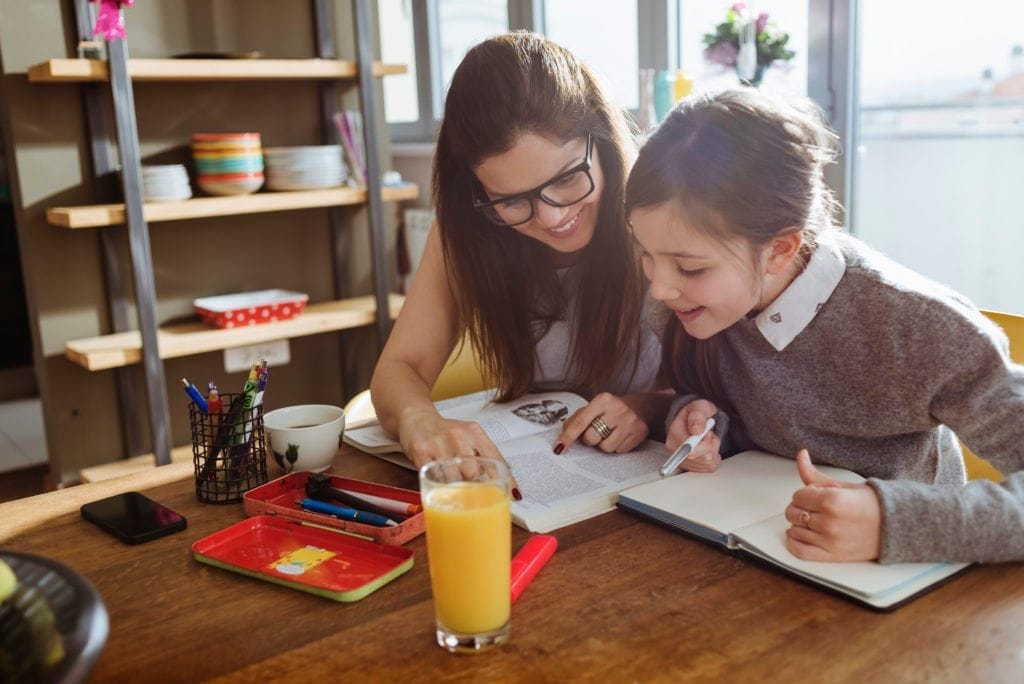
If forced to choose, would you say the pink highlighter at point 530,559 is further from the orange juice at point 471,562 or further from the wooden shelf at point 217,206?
the wooden shelf at point 217,206

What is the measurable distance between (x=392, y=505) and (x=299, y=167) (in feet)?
6.99

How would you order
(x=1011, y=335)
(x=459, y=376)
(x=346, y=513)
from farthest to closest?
(x=459, y=376) → (x=1011, y=335) → (x=346, y=513)

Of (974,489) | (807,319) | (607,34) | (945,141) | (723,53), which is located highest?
(607,34)

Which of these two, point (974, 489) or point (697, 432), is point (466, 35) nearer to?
point (697, 432)

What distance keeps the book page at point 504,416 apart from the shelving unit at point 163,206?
153cm

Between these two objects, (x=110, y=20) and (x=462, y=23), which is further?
(x=462, y=23)

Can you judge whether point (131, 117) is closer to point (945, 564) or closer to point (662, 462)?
point (662, 462)

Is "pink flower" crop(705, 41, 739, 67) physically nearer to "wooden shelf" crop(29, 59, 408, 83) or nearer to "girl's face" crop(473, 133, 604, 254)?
"wooden shelf" crop(29, 59, 408, 83)

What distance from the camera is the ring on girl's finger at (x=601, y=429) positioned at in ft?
4.00

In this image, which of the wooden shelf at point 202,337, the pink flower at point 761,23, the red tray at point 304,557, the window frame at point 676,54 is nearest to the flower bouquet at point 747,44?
the pink flower at point 761,23

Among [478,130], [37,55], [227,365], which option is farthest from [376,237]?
[478,130]

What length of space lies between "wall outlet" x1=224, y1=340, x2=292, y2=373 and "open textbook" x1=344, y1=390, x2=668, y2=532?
1.78 metres

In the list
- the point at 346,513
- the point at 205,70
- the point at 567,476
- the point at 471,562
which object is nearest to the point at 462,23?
the point at 205,70

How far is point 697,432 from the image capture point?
112cm
